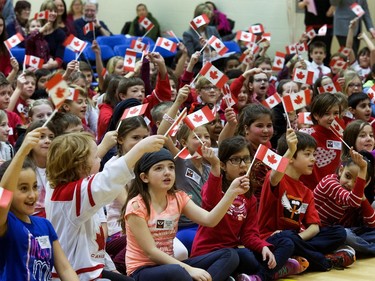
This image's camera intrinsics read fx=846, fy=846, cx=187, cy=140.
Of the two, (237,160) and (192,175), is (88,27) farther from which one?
(237,160)

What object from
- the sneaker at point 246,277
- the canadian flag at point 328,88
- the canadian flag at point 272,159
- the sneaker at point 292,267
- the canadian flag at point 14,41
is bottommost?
the sneaker at point 292,267

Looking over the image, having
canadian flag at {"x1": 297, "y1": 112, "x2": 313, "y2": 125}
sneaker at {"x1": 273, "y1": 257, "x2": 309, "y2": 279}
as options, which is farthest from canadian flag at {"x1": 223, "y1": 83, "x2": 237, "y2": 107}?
sneaker at {"x1": 273, "y1": 257, "x2": 309, "y2": 279}

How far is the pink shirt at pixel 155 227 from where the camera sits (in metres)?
4.59

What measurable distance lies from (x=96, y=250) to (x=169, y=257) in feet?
1.53

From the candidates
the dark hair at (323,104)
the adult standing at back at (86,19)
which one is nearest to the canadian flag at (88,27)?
the adult standing at back at (86,19)

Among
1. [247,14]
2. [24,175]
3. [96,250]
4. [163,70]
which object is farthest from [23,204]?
[247,14]

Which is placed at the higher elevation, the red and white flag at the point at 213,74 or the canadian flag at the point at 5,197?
the canadian flag at the point at 5,197

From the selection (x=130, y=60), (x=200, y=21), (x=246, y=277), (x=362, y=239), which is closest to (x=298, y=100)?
(x=362, y=239)

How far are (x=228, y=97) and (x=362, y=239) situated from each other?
5.39 ft

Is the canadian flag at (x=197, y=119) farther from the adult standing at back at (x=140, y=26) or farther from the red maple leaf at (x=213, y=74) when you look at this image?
the adult standing at back at (x=140, y=26)

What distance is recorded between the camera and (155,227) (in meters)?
4.60

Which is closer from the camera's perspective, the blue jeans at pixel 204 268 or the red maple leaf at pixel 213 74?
the blue jeans at pixel 204 268

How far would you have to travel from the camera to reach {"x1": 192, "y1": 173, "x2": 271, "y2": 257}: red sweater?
4988 mm

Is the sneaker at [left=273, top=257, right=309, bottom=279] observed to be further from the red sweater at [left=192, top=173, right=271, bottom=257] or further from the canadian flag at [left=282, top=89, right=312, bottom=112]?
the canadian flag at [left=282, top=89, right=312, bottom=112]
